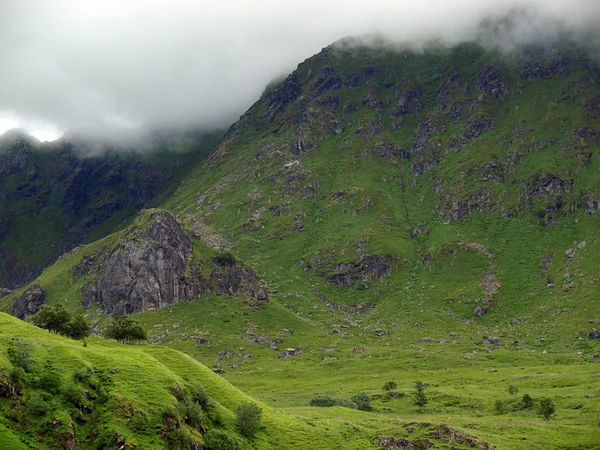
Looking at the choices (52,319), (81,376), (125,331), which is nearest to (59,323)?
(52,319)

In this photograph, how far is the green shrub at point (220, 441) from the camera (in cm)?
7975

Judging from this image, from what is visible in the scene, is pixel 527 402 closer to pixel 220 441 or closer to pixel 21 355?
pixel 220 441

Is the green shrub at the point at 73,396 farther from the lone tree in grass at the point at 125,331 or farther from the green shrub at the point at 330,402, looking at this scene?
the green shrub at the point at 330,402

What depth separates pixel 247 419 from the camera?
89562 millimetres

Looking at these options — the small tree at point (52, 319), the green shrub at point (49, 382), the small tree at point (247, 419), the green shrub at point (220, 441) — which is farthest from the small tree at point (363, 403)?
the green shrub at point (49, 382)

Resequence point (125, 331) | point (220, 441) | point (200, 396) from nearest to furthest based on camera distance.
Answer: point (220, 441) < point (200, 396) < point (125, 331)

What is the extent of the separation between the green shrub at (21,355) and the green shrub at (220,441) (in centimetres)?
3016

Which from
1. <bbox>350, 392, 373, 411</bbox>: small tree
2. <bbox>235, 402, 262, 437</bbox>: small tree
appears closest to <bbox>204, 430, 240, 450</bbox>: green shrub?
<bbox>235, 402, 262, 437</bbox>: small tree

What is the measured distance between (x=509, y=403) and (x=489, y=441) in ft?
144

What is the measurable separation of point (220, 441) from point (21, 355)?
112ft

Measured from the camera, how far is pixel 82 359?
274 feet

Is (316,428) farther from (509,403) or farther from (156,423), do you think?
(509,403)

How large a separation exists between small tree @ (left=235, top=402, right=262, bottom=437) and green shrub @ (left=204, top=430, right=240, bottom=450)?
619 cm

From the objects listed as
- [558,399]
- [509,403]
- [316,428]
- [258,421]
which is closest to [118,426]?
[258,421]
